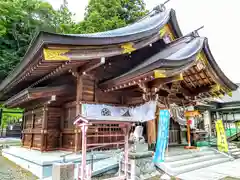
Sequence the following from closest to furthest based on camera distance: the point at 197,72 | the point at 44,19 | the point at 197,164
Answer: the point at 197,164, the point at 197,72, the point at 44,19

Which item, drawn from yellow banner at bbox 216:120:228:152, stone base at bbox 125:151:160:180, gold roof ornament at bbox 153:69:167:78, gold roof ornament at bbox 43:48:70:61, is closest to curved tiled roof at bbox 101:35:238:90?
gold roof ornament at bbox 153:69:167:78

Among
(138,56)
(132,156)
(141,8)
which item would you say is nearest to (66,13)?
(141,8)

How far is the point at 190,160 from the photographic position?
22.1 feet

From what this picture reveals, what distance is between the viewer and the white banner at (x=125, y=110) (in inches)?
251

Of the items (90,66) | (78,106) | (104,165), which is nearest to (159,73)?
(90,66)

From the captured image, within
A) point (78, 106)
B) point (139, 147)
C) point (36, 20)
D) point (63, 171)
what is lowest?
point (63, 171)

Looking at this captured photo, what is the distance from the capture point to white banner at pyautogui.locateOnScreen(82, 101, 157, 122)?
20.9ft

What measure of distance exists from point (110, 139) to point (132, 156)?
2.28 metres

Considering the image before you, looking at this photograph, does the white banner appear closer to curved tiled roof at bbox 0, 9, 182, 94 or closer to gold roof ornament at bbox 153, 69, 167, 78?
gold roof ornament at bbox 153, 69, 167, 78

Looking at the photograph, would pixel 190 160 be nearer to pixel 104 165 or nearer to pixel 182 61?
pixel 104 165

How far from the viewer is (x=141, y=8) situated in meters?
20.4

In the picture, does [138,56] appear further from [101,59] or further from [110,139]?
[110,139]

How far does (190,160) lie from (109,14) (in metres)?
15.9

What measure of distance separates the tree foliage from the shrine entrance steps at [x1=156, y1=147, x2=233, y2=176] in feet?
43.6
